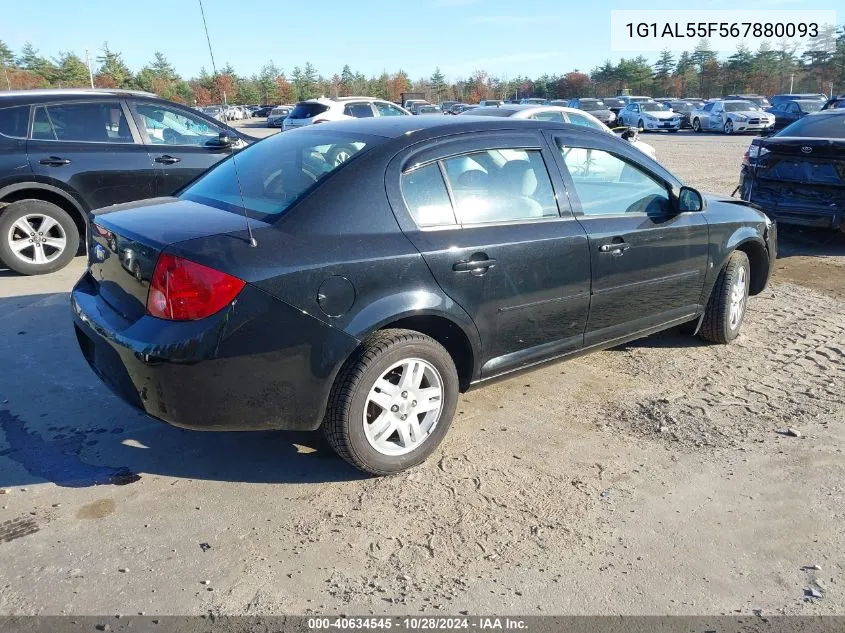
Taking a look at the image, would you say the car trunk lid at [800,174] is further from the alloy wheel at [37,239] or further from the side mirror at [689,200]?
the alloy wheel at [37,239]

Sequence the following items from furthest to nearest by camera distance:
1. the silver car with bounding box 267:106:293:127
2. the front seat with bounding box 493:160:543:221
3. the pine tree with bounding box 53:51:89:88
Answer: the pine tree with bounding box 53:51:89:88
the silver car with bounding box 267:106:293:127
the front seat with bounding box 493:160:543:221

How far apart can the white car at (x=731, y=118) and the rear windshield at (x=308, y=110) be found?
18.9m

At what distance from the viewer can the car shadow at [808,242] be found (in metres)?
8.25

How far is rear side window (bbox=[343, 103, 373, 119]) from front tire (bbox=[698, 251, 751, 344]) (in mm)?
17085

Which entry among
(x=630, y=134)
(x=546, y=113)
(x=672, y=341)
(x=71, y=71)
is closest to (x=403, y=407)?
(x=672, y=341)

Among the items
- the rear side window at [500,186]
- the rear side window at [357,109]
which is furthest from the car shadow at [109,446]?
the rear side window at [357,109]

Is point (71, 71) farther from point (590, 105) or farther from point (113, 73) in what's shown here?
point (590, 105)

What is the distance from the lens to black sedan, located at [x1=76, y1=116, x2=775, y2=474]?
2941mm

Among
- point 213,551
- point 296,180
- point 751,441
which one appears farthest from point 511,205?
point 213,551

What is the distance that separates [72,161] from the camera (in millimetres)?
7070

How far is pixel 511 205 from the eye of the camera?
377cm

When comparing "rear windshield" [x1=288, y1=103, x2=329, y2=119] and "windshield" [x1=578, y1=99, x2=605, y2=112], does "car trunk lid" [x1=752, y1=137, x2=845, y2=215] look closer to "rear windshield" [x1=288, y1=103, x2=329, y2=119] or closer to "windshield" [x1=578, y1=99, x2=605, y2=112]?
"rear windshield" [x1=288, y1=103, x2=329, y2=119]

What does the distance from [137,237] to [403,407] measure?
55.9 inches

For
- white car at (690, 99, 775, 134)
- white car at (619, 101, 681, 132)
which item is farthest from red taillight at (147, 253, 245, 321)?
white car at (619, 101, 681, 132)
